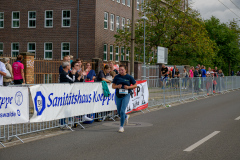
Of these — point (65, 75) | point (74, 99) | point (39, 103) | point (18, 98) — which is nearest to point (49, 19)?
point (65, 75)

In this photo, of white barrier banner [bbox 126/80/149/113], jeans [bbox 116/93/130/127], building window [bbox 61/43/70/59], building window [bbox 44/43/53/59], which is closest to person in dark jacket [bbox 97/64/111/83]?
white barrier banner [bbox 126/80/149/113]

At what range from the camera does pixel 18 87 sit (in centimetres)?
930

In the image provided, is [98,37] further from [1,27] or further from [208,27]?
[208,27]

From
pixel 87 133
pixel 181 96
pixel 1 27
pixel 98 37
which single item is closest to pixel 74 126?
pixel 87 133

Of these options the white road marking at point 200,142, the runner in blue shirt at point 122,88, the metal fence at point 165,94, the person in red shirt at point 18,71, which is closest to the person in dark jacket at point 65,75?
the metal fence at point 165,94

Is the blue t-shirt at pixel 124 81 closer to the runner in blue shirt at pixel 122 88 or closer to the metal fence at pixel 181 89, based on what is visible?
the runner in blue shirt at pixel 122 88

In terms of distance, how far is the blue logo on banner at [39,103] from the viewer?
9962 millimetres

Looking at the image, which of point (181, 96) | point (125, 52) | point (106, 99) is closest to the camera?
point (106, 99)

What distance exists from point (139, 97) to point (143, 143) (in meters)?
6.91

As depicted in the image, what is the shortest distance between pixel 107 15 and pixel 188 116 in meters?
30.5

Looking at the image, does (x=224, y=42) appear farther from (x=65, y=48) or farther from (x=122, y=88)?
(x=122, y=88)

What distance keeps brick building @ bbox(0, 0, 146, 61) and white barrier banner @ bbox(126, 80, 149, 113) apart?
2498 centimetres

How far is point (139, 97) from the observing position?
15.8 m

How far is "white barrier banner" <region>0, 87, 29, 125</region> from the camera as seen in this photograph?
8.88 metres
